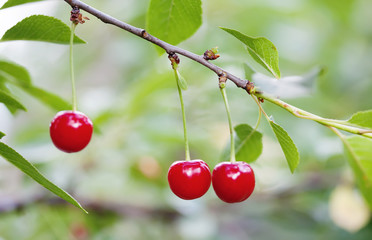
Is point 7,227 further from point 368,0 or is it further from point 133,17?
point 368,0

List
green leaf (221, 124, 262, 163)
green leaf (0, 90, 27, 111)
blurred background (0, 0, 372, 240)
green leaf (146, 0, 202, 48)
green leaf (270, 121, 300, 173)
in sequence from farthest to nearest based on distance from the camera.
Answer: blurred background (0, 0, 372, 240) → green leaf (221, 124, 262, 163) → green leaf (146, 0, 202, 48) → green leaf (270, 121, 300, 173) → green leaf (0, 90, 27, 111)

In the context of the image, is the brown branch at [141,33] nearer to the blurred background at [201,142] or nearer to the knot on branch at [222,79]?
the knot on branch at [222,79]

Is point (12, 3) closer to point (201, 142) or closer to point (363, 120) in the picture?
point (363, 120)

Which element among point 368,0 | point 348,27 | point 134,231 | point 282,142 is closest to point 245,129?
point 282,142

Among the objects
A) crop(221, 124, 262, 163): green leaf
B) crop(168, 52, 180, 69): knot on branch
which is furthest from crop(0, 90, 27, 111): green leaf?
crop(221, 124, 262, 163): green leaf

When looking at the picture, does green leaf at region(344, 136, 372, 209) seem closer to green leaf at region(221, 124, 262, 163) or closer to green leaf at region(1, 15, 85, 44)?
green leaf at region(221, 124, 262, 163)

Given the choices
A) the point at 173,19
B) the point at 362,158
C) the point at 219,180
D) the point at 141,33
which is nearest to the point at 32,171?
the point at 141,33
